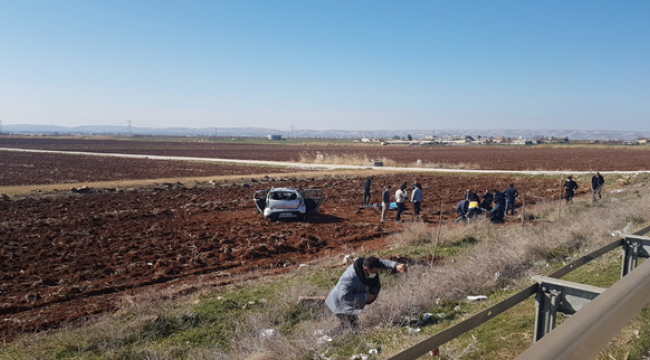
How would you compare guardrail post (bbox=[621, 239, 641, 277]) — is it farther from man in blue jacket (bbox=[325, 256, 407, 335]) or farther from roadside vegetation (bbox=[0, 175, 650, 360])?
man in blue jacket (bbox=[325, 256, 407, 335])

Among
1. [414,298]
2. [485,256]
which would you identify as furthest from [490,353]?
[485,256]

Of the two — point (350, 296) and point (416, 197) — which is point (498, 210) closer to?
point (416, 197)

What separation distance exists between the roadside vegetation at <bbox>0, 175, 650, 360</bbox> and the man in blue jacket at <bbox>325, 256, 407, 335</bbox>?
24 cm

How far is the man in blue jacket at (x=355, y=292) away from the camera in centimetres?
653

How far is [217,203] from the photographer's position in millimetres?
24219

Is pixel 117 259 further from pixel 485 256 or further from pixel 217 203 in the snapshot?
pixel 217 203

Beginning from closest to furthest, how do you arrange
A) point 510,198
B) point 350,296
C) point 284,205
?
1. point 350,296
2. point 284,205
3. point 510,198

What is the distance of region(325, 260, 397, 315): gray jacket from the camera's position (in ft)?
21.5

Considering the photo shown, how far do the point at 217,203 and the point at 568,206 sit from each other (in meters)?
15.4

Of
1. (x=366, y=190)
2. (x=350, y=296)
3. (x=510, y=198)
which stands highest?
(x=350, y=296)

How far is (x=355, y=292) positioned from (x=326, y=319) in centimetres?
73

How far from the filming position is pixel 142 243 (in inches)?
599

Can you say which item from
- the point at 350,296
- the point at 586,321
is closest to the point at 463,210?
the point at 350,296

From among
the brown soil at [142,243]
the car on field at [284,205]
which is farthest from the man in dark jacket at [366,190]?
the car on field at [284,205]
